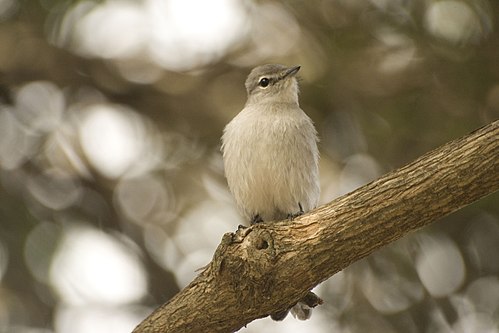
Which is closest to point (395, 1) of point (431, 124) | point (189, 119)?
point (431, 124)

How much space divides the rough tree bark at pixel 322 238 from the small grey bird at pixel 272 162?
49.2 inches

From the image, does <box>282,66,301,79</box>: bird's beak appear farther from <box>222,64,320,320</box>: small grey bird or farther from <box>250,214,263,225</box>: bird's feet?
<box>250,214,263,225</box>: bird's feet

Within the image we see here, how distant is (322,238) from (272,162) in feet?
4.63

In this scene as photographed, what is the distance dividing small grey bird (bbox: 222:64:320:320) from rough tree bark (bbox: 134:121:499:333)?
1.25 metres

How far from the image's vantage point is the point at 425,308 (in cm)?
600

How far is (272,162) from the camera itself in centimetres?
530

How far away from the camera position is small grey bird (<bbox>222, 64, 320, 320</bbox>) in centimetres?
533

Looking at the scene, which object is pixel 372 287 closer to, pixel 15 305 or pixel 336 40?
pixel 336 40

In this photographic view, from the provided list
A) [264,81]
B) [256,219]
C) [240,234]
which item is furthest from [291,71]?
[240,234]

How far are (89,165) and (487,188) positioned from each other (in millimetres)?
3957

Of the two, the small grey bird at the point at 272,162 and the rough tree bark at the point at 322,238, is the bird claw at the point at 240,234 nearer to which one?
the rough tree bark at the point at 322,238

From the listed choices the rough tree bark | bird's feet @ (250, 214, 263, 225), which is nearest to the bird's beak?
bird's feet @ (250, 214, 263, 225)

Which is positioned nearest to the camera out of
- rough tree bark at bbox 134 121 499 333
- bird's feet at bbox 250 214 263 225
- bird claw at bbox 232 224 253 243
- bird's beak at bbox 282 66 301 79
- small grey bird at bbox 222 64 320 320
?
rough tree bark at bbox 134 121 499 333

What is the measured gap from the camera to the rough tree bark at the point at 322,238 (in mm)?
3598
